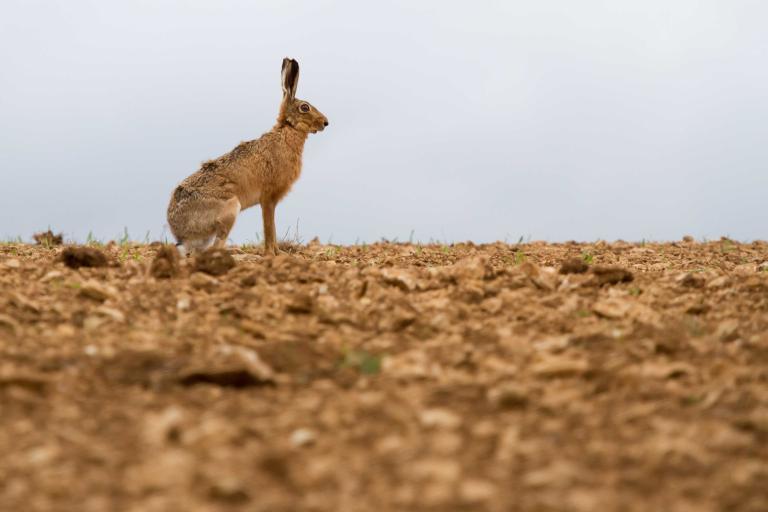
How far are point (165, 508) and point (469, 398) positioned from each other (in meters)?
1.64

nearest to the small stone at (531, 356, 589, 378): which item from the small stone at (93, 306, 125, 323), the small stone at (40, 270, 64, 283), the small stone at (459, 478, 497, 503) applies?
the small stone at (459, 478, 497, 503)

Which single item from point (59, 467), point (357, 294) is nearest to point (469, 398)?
point (59, 467)

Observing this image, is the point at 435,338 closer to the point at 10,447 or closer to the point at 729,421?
the point at 729,421

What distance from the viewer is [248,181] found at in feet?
39.7

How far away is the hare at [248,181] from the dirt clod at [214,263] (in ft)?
10.4

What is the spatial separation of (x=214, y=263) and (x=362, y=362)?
3.43 meters

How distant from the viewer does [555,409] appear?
4.32m

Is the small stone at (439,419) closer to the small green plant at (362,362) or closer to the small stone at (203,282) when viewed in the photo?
the small green plant at (362,362)

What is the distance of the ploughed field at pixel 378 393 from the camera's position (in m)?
3.50

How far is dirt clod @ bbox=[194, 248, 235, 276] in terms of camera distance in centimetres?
802

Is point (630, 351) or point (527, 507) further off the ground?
point (630, 351)

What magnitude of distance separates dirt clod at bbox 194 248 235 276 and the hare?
3.17m

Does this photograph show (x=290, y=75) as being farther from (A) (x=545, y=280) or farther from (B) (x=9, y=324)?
(B) (x=9, y=324)

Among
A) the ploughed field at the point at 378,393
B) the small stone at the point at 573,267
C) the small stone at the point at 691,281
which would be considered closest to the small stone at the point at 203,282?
the ploughed field at the point at 378,393
